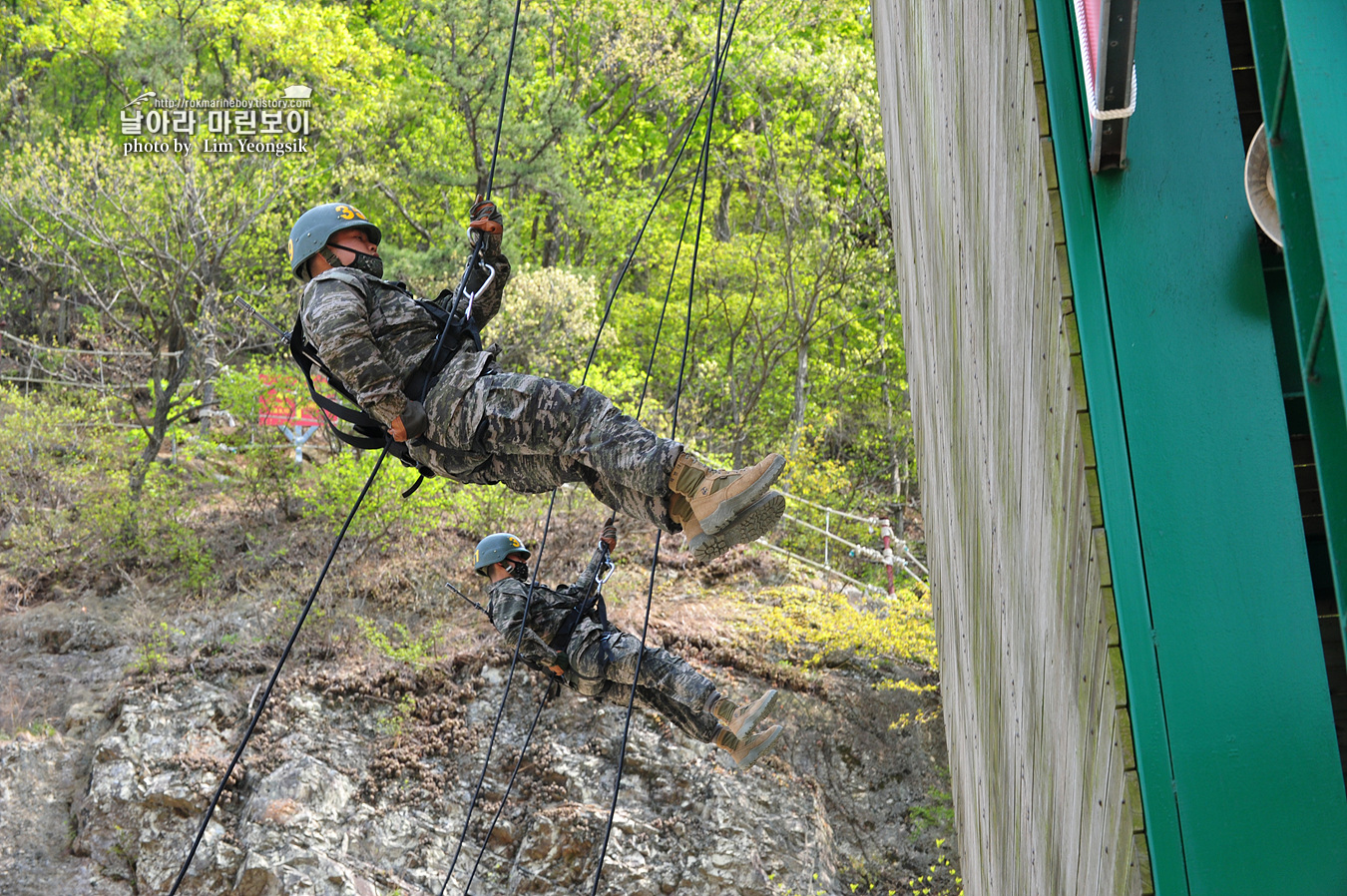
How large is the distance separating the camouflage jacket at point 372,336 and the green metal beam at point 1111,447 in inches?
104

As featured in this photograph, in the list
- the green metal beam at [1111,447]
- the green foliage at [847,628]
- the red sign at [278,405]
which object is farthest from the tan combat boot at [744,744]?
the red sign at [278,405]

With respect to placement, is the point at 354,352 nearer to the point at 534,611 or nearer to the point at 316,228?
the point at 316,228

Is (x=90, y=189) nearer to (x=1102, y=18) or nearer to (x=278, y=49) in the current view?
(x=278, y=49)

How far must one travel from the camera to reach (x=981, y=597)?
12.1 feet

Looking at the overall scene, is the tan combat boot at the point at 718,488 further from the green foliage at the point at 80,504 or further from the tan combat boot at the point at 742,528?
the green foliage at the point at 80,504

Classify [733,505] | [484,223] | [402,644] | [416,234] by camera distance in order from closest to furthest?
[733,505] → [484,223] → [402,644] → [416,234]

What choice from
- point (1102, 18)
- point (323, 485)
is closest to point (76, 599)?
point (323, 485)

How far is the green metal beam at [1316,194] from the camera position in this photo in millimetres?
1369

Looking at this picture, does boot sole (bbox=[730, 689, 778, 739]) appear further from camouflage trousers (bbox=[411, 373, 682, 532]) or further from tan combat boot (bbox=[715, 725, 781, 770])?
camouflage trousers (bbox=[411, 373, 682, 532])

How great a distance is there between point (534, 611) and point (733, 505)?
3577 millimetres

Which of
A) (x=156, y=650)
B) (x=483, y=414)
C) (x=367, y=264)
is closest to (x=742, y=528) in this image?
(x=483, y=414)

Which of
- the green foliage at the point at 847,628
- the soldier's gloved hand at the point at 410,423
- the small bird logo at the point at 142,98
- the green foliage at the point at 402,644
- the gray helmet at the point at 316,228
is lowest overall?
the green foliage at the point at 402,644

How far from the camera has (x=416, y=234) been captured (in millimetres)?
19344

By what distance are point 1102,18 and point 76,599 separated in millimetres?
13873
